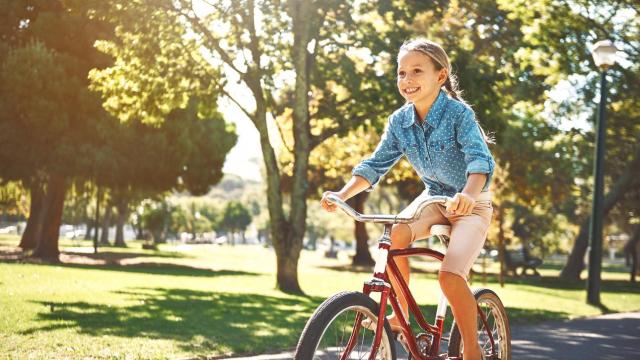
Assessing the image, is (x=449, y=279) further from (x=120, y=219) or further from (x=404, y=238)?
(x=120, y=219)

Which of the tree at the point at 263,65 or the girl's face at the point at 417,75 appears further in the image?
the tree at the point at 263,65

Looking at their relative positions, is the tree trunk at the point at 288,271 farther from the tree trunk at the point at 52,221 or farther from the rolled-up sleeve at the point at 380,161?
the tree trunk at the point at 52,221

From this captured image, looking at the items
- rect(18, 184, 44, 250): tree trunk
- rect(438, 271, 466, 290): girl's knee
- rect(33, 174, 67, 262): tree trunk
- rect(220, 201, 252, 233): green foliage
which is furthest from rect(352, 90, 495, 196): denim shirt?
rect(220, 201, 252, 233): green foliage

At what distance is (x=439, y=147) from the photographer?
3.92m

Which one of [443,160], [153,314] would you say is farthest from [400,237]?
[153,314]

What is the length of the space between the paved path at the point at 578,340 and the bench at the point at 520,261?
1870cm

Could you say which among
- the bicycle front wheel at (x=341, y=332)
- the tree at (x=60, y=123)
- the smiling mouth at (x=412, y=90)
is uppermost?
the tree at (x=60, y=123)

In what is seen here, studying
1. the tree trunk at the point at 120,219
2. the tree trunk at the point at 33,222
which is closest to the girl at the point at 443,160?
the tree trunk at the point at 33,222

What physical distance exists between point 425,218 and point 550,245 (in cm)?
6053

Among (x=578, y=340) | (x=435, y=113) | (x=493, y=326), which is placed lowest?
(x=578, y=340)

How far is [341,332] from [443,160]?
1.20m

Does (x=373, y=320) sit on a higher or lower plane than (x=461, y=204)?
lower

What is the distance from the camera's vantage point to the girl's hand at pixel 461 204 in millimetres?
3340

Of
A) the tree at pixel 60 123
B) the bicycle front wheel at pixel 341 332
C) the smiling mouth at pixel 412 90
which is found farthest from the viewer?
the tree at pixel 60 123
